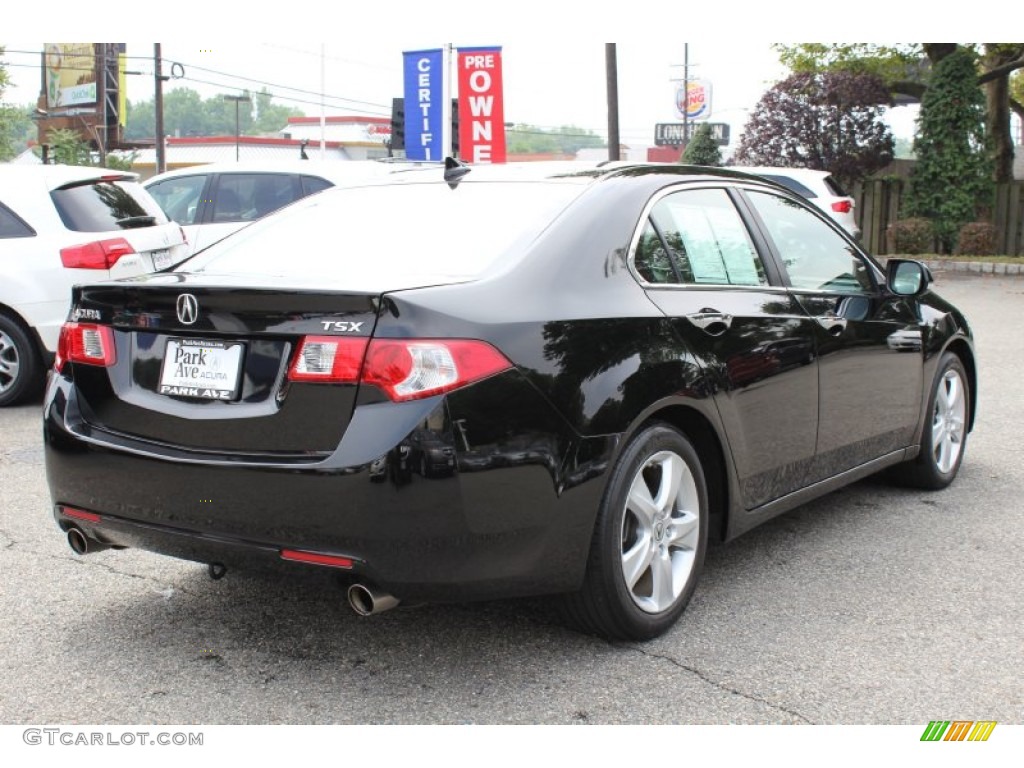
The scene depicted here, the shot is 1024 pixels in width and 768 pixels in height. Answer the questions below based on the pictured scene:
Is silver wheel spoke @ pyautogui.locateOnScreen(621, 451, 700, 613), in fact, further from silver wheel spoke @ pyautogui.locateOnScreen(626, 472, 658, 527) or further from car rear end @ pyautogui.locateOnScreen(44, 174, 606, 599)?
car rear end @ pyautogui.locateOnScreen(44, 174, 606, 599)

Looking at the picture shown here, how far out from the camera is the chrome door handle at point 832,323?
15.1 feet

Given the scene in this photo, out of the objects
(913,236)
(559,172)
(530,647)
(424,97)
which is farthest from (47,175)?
(913,236)

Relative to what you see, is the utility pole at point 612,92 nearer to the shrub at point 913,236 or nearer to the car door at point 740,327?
the shrub at point 913,236

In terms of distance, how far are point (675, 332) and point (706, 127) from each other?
79.1 ft

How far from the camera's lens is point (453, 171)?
4.33 m

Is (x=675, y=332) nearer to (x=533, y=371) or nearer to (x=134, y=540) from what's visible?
(x=533, y=371)

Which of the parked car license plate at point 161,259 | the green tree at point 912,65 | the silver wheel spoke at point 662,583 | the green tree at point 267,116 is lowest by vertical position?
the silver wheel spoke at point 662,583

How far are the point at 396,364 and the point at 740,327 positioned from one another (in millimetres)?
1545

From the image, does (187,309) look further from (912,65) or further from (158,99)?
(158,99)

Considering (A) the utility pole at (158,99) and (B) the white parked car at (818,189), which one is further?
(A) the utility pole at (158,99)

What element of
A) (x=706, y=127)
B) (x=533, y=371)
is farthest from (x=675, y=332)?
(x=706, y=127)

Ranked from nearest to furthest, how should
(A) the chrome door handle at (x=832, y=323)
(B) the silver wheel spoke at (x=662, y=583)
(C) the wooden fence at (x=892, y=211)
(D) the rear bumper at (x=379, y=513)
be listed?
(D) the rear bumper at (x=379, y=513) < (B) the silver wheel spoke at (x=662, y=583) < (A) the chrome door handle at (x=832, y=323) < (C) the wooden fence at (x=892, y=211)
